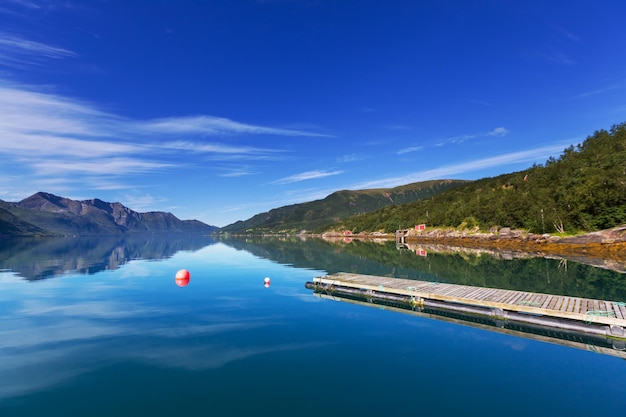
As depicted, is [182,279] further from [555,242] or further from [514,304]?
[555,242]

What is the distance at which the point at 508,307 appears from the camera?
23.2 metres

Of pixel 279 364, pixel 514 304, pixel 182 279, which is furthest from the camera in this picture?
pixel 182 279

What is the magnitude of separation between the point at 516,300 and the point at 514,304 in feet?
4.94

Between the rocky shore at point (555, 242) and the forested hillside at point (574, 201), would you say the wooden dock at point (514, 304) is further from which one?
the forested hillside at point (574, 201)

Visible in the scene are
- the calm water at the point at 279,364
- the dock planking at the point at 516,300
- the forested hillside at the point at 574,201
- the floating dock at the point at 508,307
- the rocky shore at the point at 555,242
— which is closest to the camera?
the calm water at the point at 279,364

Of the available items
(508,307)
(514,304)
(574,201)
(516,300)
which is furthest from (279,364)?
(574,201)

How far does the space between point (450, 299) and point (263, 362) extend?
691 inches

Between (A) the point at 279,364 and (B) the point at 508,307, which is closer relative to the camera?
(A) the point at 279,364

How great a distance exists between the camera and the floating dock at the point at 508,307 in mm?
19483

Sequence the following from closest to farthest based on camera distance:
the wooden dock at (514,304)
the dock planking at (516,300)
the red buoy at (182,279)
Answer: the wooden dock at (514,304), the dock planking at (516,300), the red buoy at (182,279)

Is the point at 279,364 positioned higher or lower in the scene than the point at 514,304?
lower

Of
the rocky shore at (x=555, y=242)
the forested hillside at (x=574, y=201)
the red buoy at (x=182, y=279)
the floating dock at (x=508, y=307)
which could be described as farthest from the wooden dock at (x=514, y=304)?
the forested hillside at (x=574, y=201)

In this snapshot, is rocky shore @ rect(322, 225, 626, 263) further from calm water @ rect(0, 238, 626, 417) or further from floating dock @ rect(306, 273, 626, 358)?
calm water @ rect(0, 238, 626, 417)

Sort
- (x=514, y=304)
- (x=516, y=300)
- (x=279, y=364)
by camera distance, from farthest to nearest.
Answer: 1. (x=516, y=300)
2. (x=514, y=304)
3. (x=279, y=364)
